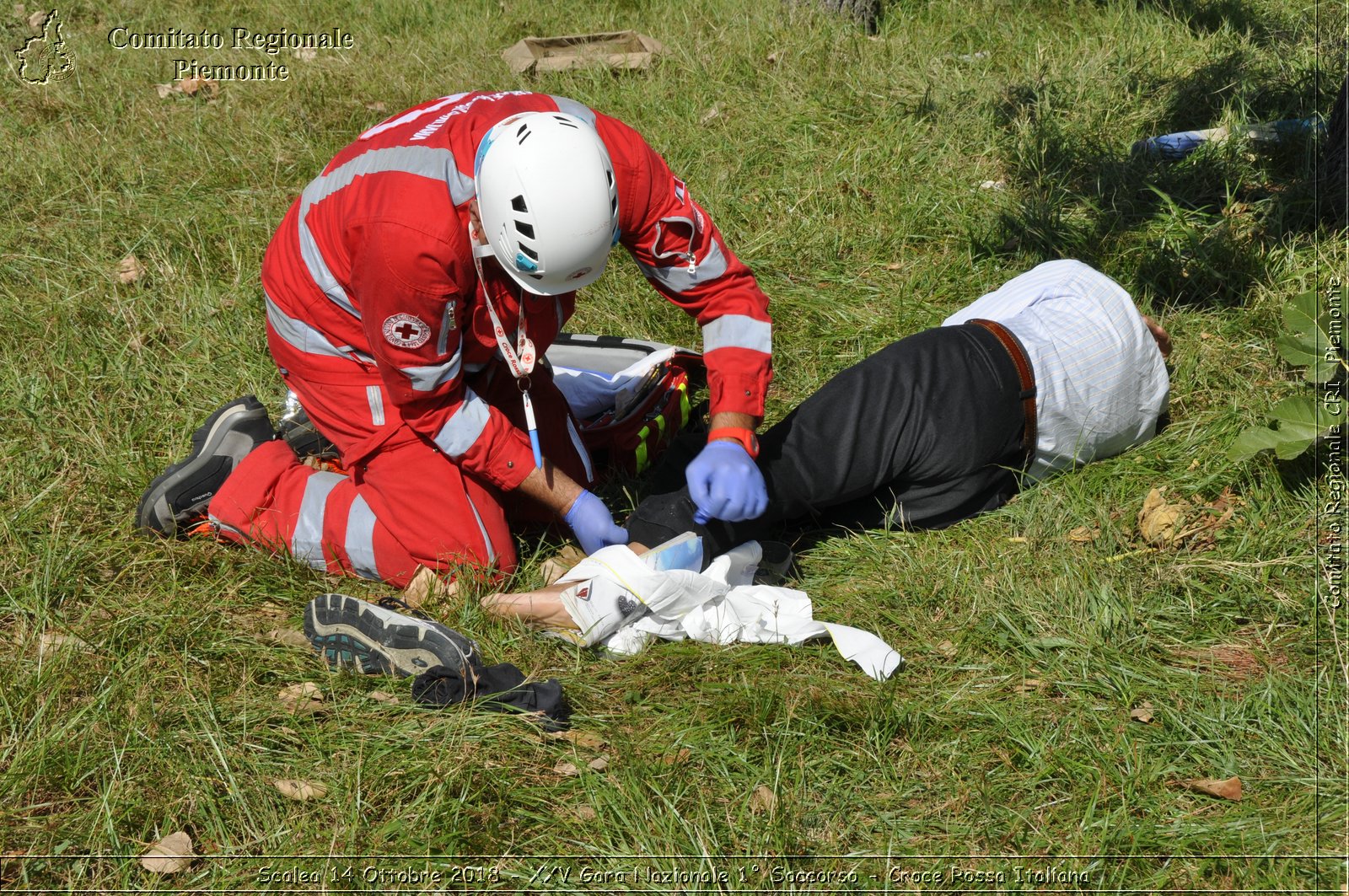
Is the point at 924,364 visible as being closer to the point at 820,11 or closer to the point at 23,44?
the point at 820,11

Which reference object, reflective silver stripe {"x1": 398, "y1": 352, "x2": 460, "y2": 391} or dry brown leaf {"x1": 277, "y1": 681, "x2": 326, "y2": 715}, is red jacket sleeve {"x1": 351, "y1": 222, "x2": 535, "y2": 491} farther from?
dry brown leaf {"x1": 277, "y1": 681, "x2": 326, "y2": 715}

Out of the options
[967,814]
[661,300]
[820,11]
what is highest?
[820,11]

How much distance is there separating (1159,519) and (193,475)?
266 centimetres

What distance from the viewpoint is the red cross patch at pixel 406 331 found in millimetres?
2537

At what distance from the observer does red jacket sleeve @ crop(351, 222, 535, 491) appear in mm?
2482

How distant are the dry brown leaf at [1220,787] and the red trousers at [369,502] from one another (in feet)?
5.71

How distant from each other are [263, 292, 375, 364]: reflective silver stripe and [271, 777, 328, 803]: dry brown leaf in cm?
117

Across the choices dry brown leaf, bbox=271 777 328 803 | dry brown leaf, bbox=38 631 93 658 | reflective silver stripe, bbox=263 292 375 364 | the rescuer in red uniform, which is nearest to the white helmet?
the rescuer in red uniform

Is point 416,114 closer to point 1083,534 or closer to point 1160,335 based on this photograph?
point 1083,534

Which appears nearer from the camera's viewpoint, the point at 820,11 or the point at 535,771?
the point at 535,771

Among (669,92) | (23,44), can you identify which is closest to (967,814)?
(669,92)

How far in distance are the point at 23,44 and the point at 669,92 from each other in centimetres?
369

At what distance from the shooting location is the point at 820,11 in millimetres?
5438

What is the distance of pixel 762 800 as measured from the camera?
2.24 meters
